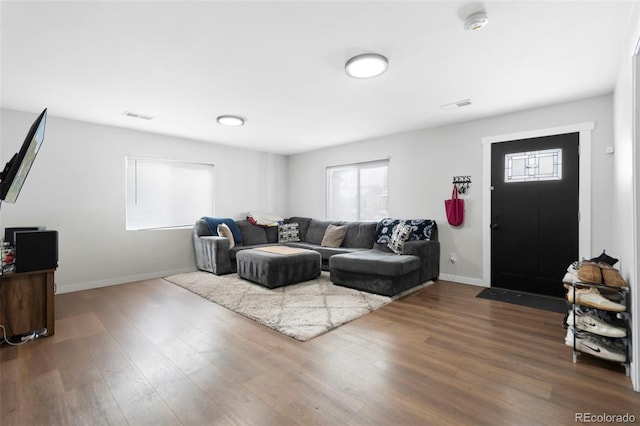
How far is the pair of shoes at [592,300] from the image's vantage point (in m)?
1.94

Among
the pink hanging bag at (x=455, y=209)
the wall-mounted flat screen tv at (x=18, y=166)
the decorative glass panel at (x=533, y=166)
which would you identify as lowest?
the pink hanging bag at (x=455, y=209)

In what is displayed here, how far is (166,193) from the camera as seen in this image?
16.3ft

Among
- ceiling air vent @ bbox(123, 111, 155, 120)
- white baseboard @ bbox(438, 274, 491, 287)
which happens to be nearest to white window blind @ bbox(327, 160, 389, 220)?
white baseboard @ bbox(438, 274, 491, 287)

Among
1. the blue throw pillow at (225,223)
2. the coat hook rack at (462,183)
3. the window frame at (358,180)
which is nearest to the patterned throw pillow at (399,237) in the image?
the window frame at (358,180)

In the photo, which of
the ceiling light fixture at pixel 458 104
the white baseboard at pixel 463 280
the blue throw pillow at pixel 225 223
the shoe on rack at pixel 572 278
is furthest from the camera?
the blue throw pillow at pixel 225 223

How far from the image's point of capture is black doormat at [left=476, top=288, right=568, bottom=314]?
3.19 metres

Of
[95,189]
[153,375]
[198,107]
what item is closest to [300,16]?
[198,107]

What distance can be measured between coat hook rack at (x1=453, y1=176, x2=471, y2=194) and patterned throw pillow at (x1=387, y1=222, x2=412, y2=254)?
0.92 meters

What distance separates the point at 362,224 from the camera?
16.8 feet

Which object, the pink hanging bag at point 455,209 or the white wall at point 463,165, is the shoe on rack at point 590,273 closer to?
the white wall at point 463,165

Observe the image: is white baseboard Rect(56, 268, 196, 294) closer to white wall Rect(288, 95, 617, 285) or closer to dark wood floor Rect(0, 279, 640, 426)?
dark wood floor Rect(0, 279, 640, 426)

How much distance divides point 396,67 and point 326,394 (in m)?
2.61

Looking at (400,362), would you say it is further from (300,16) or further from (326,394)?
(300,16)

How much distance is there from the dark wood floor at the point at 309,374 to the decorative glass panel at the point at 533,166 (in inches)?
67.1
